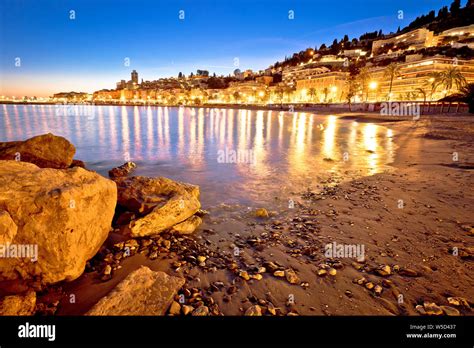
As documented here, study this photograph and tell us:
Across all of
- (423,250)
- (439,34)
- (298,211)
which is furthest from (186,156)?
(439,34)

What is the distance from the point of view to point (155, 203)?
668cm

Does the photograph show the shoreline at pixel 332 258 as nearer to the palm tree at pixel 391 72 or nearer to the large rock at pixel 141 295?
Result: the large rock at pixel 141 295

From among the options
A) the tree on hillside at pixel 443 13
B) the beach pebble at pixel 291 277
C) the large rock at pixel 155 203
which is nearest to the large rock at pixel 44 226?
the large rock at pixel 155 203

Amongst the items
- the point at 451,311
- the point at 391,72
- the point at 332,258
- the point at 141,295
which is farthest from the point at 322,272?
the point at 391,72

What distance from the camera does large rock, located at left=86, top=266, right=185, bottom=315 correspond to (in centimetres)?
366

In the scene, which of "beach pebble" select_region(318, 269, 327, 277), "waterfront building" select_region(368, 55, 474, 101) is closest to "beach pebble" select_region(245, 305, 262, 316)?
"beach pebble" select_region(318, 269, 327, 277)

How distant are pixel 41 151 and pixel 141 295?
7801 millimetres

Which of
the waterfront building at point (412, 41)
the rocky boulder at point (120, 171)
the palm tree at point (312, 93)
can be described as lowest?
the rocky boulder at point (120, 171)

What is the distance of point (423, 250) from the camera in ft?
17.0

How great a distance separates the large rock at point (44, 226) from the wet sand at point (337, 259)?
0.42 meters

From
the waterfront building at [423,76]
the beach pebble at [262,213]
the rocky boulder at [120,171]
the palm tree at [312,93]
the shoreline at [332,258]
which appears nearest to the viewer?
the shoreline at [332,258]

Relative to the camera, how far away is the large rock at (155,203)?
19.3 ft

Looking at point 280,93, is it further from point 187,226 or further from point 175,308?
point 175,308

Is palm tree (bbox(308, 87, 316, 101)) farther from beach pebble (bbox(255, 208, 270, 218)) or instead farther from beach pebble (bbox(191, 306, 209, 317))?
beach pebble (bbox(191, 306, 209, 317))
